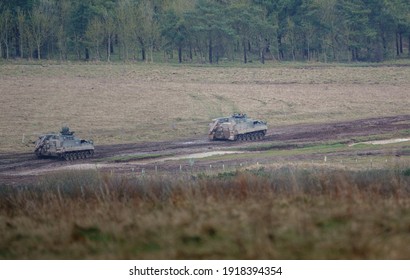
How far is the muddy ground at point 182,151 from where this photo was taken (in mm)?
36681

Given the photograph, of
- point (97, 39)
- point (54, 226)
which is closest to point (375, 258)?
point (54, 226)

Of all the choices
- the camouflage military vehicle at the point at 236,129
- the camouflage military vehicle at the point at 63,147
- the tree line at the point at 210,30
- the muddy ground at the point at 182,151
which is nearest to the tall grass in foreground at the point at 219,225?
the muddy ground at the point at 182,151

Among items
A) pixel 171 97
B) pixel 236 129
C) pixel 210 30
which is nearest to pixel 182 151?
pixel 236 129

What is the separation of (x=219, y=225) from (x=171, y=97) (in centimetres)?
5158

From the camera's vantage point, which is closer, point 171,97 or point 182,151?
point 182,151

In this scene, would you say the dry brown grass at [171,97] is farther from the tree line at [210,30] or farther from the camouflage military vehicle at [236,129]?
the tree line at [210,30]

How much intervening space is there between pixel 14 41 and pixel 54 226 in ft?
277

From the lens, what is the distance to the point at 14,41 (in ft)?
307

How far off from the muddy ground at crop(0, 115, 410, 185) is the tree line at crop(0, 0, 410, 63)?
40323 mm

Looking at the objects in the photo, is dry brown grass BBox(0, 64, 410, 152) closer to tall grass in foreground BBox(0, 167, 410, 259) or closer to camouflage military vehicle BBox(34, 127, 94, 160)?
camouflage military vehicle BBox(34, 127, 94, 160)

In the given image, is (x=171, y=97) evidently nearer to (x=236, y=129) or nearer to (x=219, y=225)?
(x=236, y=129)

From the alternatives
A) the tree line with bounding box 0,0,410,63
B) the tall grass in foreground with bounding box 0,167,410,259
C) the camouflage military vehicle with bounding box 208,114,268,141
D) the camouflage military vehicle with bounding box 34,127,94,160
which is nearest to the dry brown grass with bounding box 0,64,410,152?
the camouflage military vehicle with bounding box 208,114,268,141

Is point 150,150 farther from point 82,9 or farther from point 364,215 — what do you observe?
point 82,9

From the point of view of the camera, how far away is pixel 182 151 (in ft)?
139
